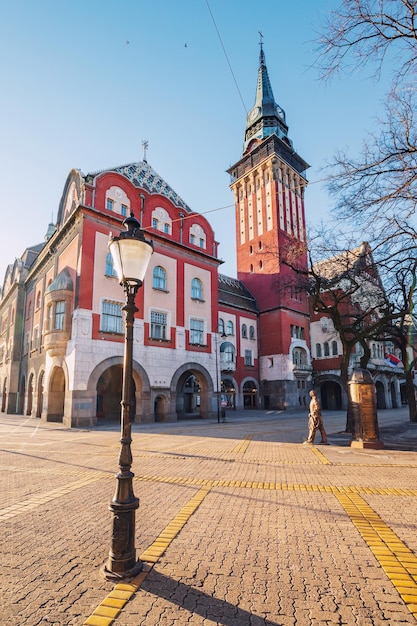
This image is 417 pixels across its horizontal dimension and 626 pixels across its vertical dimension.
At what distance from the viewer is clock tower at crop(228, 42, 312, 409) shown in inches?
1550

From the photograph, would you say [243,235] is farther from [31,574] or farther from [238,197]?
[31,574]

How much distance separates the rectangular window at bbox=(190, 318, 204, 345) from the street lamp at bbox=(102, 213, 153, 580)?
76.5 ft

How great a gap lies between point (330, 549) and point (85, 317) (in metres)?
19.8

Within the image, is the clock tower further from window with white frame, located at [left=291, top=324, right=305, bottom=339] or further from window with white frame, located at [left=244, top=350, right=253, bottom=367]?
window with white frame, located at [left=244, top=350, right=253, bottom=367]

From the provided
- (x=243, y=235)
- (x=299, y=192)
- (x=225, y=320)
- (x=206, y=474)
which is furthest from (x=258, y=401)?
(x=206, y=474)

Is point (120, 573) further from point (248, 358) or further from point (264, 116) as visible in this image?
point (264, 116)

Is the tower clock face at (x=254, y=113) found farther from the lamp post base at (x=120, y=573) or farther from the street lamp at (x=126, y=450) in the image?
the lamp post base at (x=120, y=573)

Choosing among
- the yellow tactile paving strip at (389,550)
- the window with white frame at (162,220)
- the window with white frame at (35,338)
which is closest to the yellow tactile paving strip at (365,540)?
the yellow tactile paving strip at (389,550)

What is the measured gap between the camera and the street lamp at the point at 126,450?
363cm

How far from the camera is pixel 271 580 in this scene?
3502mm

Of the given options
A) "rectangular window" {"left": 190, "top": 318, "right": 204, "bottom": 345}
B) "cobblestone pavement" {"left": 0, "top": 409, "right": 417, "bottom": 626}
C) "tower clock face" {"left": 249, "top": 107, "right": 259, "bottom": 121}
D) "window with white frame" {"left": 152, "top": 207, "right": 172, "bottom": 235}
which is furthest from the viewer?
"tower clock face" {"left": 249, "top": 107, "right": 259, "bottom": 121}

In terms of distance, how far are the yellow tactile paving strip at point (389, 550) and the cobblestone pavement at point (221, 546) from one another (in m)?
0.02

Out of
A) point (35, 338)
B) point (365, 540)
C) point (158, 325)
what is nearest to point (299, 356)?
point (158, 325)

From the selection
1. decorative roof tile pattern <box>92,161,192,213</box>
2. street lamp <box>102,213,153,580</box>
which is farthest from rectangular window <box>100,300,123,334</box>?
street lamp <box>102,213,153,580</box>
